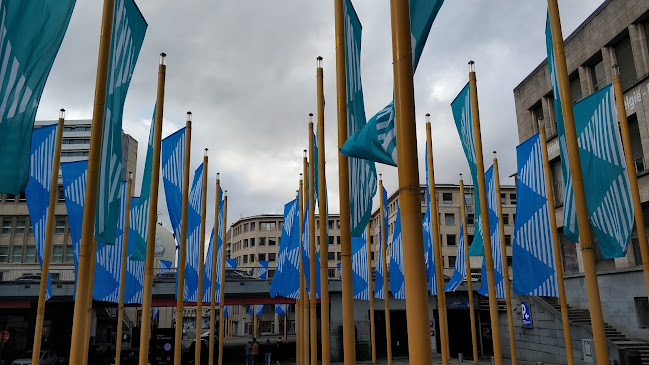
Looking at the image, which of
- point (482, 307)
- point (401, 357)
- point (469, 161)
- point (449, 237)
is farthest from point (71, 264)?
point (469, 161)

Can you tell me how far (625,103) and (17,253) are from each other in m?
64.8

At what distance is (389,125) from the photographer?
26.0 ft

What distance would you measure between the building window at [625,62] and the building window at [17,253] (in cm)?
6429

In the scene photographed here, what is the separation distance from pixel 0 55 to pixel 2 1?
40.6 inches

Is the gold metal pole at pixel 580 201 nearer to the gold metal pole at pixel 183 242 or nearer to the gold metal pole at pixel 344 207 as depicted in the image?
the gold metal pole at pixel 344 207

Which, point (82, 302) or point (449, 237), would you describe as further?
point (449, 237)

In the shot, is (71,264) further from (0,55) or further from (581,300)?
(0,55)

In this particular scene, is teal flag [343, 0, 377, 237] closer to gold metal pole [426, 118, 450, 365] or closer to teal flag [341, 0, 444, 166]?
teal flag [341, 0, 444, 166]

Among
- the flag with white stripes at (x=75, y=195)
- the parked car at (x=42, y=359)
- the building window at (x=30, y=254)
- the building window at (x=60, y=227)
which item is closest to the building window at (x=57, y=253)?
the building window at (x=60, y=227)

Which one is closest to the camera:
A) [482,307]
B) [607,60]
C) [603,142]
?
[603,142]

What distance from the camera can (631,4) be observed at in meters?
27.7

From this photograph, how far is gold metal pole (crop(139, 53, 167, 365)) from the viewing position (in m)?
14.9

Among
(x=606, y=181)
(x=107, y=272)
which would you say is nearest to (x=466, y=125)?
(x=606, y=181)

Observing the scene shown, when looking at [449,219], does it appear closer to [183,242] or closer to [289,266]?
[289,266]
